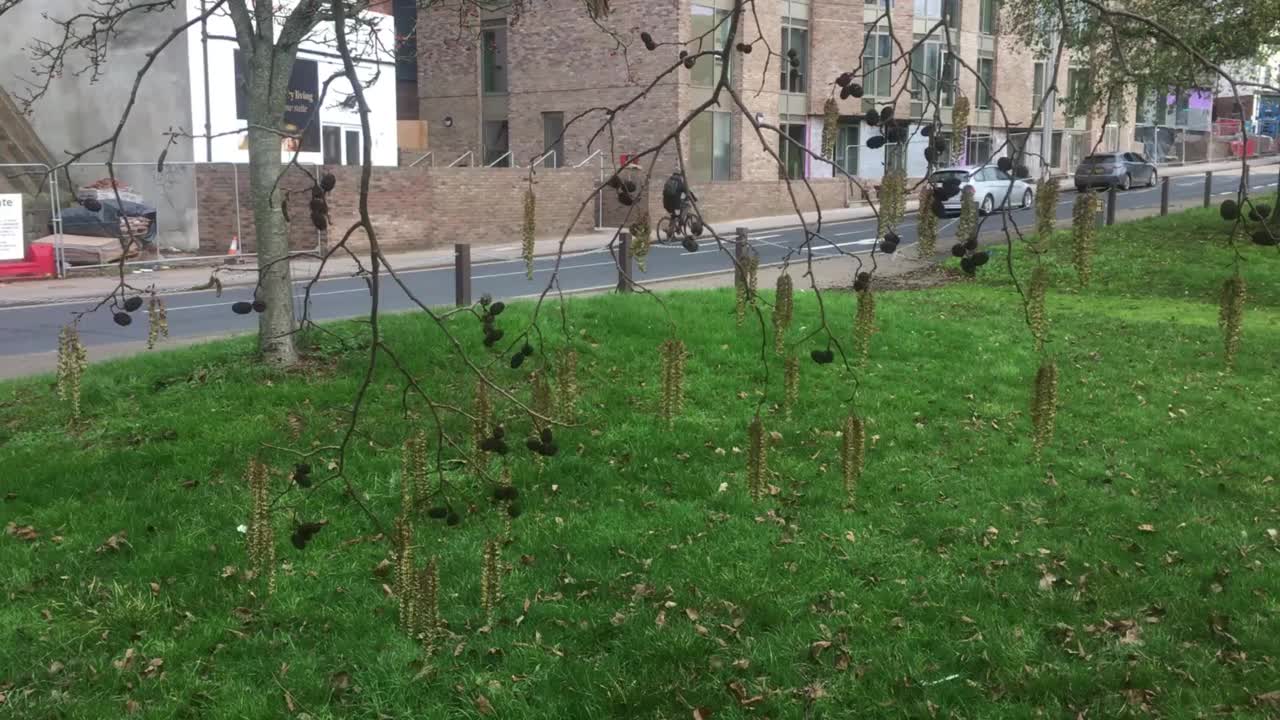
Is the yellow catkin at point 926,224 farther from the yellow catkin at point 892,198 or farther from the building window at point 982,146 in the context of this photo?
the building window at point 982,146

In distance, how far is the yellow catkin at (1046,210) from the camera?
2.84 m

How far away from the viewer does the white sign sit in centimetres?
2359

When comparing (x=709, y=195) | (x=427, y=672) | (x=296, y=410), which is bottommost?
(x=427, y=672)

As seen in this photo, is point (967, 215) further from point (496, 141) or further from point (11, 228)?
point (496, 141)

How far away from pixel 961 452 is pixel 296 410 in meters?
5.31

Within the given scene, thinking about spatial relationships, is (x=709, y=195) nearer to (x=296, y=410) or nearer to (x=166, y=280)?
(x=166, y=280)

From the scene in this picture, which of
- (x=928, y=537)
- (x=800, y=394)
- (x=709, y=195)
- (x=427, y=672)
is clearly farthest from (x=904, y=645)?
(x=709, y=195)

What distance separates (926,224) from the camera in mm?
3342

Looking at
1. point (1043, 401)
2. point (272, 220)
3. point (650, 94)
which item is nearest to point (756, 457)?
point (1043, 401)

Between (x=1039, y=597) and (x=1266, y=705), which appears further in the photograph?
(x=1039, y=597)

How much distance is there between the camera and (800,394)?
9648 mm

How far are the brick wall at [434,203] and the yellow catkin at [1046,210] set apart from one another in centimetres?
2553

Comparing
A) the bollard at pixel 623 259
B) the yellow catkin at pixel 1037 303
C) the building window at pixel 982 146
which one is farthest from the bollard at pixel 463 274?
the yellow catkin at pixel 1037 303

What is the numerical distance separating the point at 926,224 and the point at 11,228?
25446mm
